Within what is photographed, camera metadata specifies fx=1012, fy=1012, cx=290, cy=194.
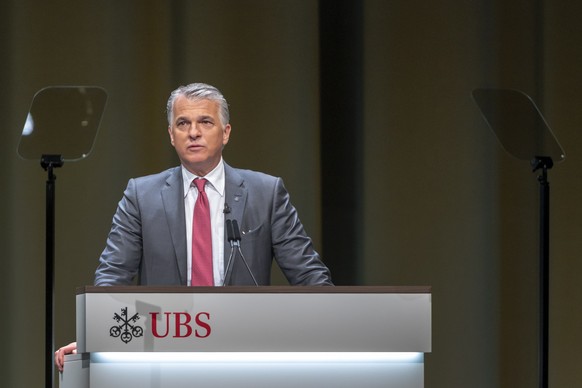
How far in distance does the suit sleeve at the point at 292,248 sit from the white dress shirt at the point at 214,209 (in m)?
0.19

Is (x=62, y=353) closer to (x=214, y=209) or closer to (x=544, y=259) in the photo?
(x=214, y=209)

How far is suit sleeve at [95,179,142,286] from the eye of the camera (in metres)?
3.26

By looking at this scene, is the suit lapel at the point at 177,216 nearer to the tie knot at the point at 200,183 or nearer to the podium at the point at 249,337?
the tie knot at the point at 200,183

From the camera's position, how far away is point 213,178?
3.38 meters

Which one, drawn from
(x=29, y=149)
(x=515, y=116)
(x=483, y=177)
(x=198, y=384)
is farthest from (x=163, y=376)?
(x=483, y=177)

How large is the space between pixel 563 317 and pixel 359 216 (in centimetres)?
103

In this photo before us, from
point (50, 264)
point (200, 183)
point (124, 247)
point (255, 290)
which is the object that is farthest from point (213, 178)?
point (255, 290)

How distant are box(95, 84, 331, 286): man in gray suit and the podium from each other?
0.75 metres

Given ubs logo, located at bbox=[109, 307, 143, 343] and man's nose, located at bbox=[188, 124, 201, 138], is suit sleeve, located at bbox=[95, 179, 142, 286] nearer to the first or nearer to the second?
man's nose, located at bbox=[188, 124, 201, 138]

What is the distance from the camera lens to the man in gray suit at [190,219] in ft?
10.7

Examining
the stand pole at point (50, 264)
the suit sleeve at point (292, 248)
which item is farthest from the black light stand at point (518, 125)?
the stand pole at point (50, 264)

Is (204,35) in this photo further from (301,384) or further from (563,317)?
(301,384)

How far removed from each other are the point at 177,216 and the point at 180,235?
2.6 inches

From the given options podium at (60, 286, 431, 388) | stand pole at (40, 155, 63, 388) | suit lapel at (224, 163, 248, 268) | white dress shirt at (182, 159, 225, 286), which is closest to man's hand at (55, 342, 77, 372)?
podium at (60, 286, 431, 388)
